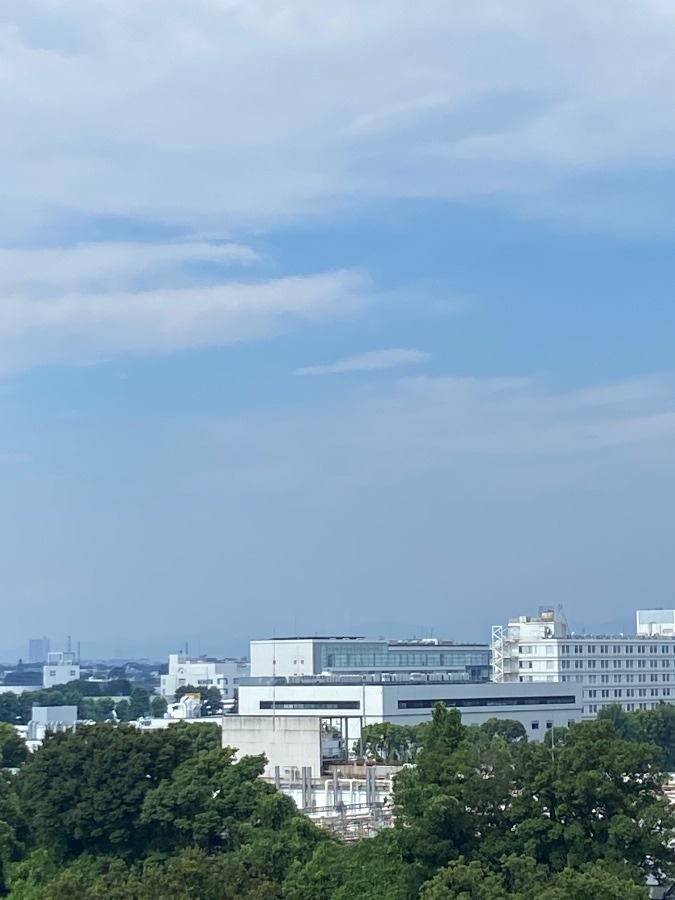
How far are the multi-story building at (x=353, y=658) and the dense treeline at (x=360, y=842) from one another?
6946 cm

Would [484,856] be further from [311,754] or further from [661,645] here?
[661,645]

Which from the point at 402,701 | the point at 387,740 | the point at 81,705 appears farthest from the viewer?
the point at 81,705

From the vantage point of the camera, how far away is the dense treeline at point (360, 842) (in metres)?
25.9

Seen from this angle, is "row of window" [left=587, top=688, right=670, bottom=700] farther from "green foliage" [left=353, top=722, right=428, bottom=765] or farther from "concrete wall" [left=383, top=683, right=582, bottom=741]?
"green foliage" [left=353, top=722, right=428, bottom=765]

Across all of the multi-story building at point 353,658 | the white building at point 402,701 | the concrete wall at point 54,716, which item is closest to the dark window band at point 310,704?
the white building at point 402,701

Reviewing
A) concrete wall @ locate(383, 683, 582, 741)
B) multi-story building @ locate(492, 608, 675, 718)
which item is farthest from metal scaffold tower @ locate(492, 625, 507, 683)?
concrete wall @ locate(383, 683, 582, 741)

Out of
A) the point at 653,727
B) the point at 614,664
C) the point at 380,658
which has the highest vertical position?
the point at 380,658

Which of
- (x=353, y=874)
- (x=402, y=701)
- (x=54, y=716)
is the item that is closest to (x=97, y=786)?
(x=353, y=874)

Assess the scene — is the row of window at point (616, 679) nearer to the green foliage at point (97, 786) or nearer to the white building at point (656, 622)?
the white building at point (656, 622)

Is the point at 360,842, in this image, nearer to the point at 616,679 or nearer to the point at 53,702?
the point at 616,679

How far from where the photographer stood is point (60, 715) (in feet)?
316

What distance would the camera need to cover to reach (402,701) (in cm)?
7944

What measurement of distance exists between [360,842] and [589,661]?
7106cm

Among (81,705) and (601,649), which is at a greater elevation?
(601,649)
